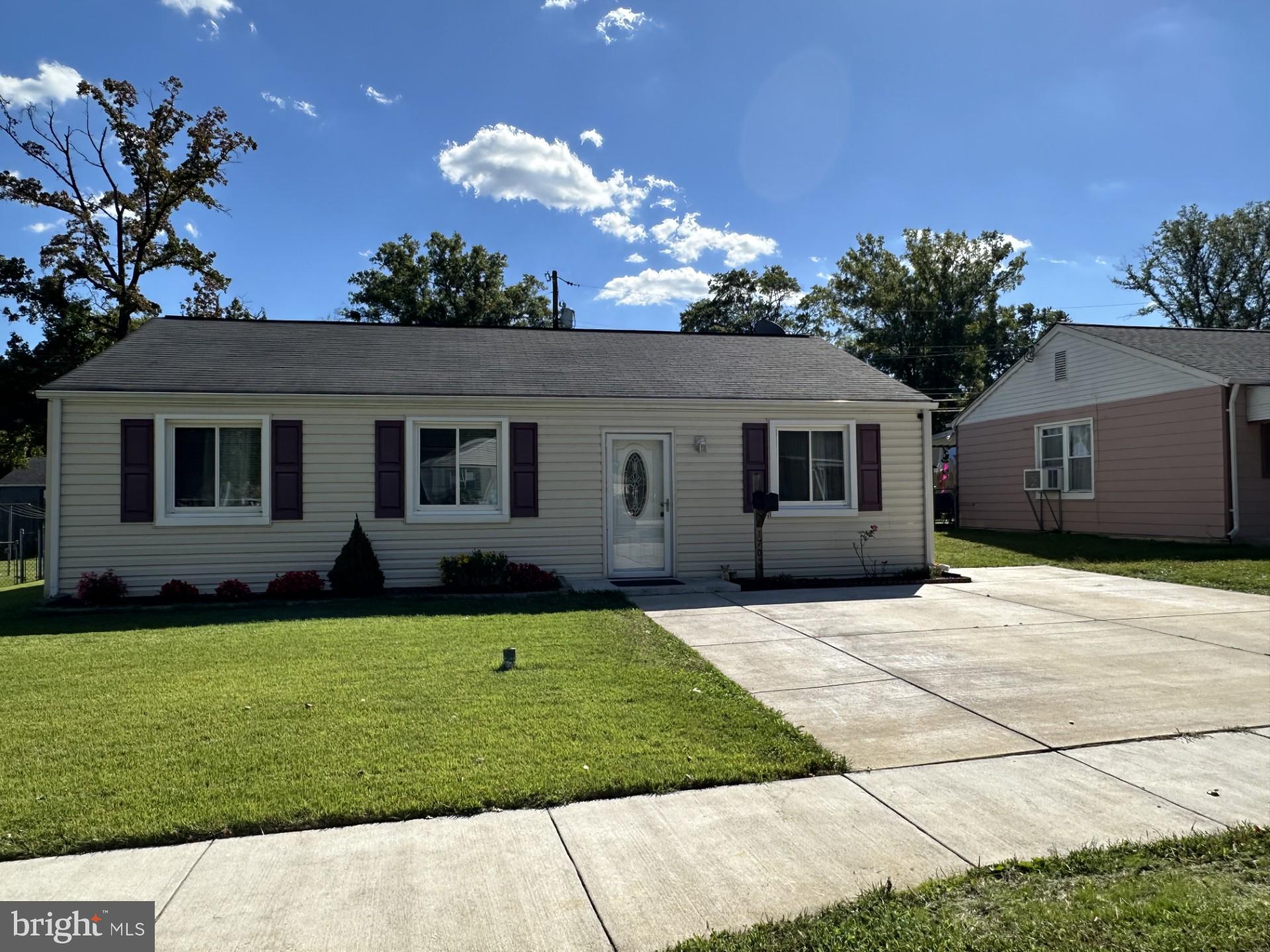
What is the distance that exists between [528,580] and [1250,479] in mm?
12629

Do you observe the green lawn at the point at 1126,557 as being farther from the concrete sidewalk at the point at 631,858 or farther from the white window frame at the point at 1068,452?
the concrete sidewalk at the point at 631,858

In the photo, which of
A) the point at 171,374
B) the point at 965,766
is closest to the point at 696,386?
the point at 171,374

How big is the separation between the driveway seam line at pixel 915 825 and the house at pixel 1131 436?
13334 mm

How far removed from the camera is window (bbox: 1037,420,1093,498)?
16.4m

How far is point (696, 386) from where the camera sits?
11.2m

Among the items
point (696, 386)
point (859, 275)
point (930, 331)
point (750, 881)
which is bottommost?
point (750, 881)

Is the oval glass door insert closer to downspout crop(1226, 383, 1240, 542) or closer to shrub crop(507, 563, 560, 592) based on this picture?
shrub crop(507, 563, 560, 592)

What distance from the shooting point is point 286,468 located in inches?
387

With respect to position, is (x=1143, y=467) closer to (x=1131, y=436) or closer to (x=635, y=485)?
(x=1131, y=436)

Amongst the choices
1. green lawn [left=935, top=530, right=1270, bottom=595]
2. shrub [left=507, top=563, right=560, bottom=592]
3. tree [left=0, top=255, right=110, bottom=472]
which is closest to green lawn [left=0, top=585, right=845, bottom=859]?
shrub [left=507, top=563, right=560, bottom=592]

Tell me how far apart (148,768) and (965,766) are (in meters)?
4.09

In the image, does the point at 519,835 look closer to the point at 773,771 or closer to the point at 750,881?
the point at 750,881

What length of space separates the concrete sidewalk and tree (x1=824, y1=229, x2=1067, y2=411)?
32737 mm

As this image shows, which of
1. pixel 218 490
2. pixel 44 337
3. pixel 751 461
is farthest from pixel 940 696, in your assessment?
pixel 44 337
